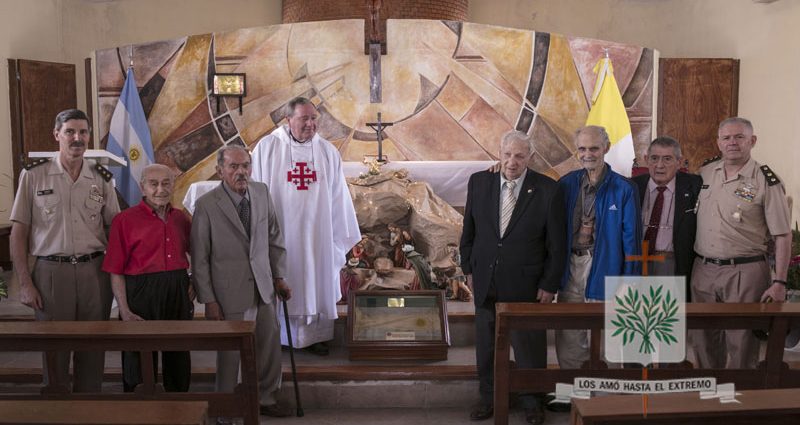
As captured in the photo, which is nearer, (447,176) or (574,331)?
(574,331)

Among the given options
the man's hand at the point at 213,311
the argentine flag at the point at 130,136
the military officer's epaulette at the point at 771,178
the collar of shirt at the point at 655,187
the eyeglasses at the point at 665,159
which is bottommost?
the man's hand at the point at 213,311

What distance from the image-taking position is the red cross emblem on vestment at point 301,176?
4379 millimetres

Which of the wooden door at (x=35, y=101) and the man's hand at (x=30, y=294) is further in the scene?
the wooden door at (x=35, y=101)

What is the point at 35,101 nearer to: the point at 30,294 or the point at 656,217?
the point at 30,294

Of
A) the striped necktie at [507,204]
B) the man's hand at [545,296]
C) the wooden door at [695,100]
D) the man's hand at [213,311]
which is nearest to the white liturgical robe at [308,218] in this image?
the man's hand at [213,311]

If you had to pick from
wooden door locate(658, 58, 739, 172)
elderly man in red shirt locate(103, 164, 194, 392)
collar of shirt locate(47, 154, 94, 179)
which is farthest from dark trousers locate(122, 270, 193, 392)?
wooden door locate(658, 58, 739, 172)

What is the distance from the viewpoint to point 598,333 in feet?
10.8

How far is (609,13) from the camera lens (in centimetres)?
955

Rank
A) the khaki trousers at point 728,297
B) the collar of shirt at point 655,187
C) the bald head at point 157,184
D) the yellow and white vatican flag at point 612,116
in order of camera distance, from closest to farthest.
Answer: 1. the bald head at point 157,184
2. the khaki trousers at point 728,297
3. the collar of shirt at point 655,187
4. the yellow and white vatican flag at point 612,116

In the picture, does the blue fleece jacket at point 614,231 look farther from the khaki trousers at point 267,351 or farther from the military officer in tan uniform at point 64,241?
the military officer in tan uniform at point 64,241

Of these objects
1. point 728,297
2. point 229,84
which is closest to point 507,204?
point 728,297

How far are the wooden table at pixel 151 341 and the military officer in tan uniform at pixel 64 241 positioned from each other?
449 millimetres

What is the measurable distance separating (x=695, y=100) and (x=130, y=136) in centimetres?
599

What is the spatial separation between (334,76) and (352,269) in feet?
10.7
